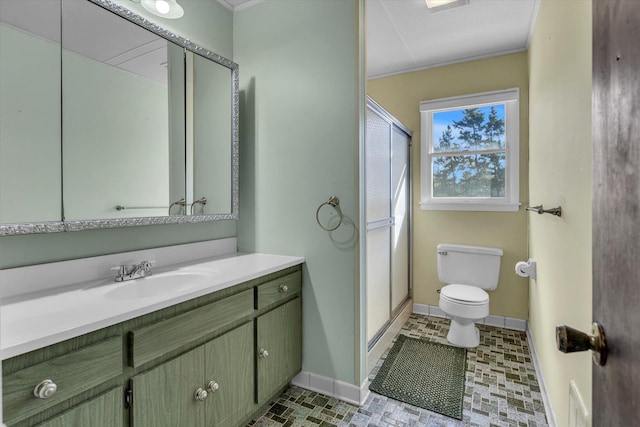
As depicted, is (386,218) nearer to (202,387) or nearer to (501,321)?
(501,321)

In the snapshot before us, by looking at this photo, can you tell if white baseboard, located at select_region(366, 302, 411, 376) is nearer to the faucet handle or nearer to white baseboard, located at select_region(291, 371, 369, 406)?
white baseboard, located at select_region(291, 371, 369, 406)

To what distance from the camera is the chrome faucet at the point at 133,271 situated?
1.49 m

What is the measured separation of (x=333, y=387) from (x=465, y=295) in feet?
4.21

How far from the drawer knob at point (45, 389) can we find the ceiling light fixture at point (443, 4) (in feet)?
8.72

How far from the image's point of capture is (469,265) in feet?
9.45

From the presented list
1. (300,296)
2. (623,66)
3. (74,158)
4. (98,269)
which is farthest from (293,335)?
(623,66)

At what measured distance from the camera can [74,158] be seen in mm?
1395

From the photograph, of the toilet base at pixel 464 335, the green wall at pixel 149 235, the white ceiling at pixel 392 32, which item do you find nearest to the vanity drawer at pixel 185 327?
the green wall at pixel 149 235

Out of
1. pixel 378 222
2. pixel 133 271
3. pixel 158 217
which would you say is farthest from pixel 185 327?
pixel 378 222

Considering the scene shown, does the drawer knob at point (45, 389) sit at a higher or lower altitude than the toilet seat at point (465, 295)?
higher

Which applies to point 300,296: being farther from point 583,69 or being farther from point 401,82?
point 401,82

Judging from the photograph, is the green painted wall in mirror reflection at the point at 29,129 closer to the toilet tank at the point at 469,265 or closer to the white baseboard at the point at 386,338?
the white baseboard at the point at 386,338

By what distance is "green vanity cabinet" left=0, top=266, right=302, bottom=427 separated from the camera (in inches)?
34.8

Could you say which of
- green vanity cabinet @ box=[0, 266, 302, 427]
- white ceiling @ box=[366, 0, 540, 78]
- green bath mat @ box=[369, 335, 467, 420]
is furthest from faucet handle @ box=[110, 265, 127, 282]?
white ceiling @ box=[366, 0, 540, 78]
